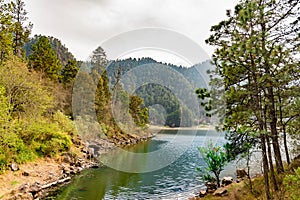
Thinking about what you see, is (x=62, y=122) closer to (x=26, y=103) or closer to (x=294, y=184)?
(x=26, y=103)

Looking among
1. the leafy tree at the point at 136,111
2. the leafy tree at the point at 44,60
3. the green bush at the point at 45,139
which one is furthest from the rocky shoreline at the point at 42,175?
the leafy tree at the point at 136,111

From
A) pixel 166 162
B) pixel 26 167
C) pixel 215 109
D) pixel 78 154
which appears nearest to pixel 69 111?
pixel 78 154

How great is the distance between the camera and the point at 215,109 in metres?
9.80

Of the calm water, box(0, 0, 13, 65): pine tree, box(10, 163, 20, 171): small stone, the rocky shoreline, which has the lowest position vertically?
the calm water

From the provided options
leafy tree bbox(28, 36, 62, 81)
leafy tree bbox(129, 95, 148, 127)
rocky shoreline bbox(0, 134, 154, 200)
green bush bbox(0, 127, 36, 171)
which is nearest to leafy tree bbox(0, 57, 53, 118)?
green bush bbox(0, 127, 36, 171)

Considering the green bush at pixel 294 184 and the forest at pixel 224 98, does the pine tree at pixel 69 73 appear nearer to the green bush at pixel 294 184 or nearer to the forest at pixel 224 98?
the forest at pixel 224 98

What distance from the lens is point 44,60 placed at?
103 ft

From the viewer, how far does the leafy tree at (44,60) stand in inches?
1214

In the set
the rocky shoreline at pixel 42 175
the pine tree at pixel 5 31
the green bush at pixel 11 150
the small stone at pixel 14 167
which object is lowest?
the rocky shoreline at pixel 42 175

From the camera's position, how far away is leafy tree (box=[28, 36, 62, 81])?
3083cm

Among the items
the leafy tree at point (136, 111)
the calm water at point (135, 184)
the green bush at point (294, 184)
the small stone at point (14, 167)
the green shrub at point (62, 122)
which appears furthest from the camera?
the leafy tree at point (136, 111)

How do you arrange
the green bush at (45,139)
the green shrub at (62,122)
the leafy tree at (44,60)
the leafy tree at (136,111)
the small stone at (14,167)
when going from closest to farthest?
the small stone at (14,167) → the green bush at (45,139) → the green shrub at (62,122) → the leafy tree at (44,60) → the leafy tree at (136,111)

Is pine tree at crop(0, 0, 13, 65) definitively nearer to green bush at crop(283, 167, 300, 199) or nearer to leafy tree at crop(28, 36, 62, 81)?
leafy tree at crop(28, 36, 62, 81)

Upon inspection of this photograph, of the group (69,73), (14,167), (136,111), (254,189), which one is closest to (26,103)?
(14,167)
